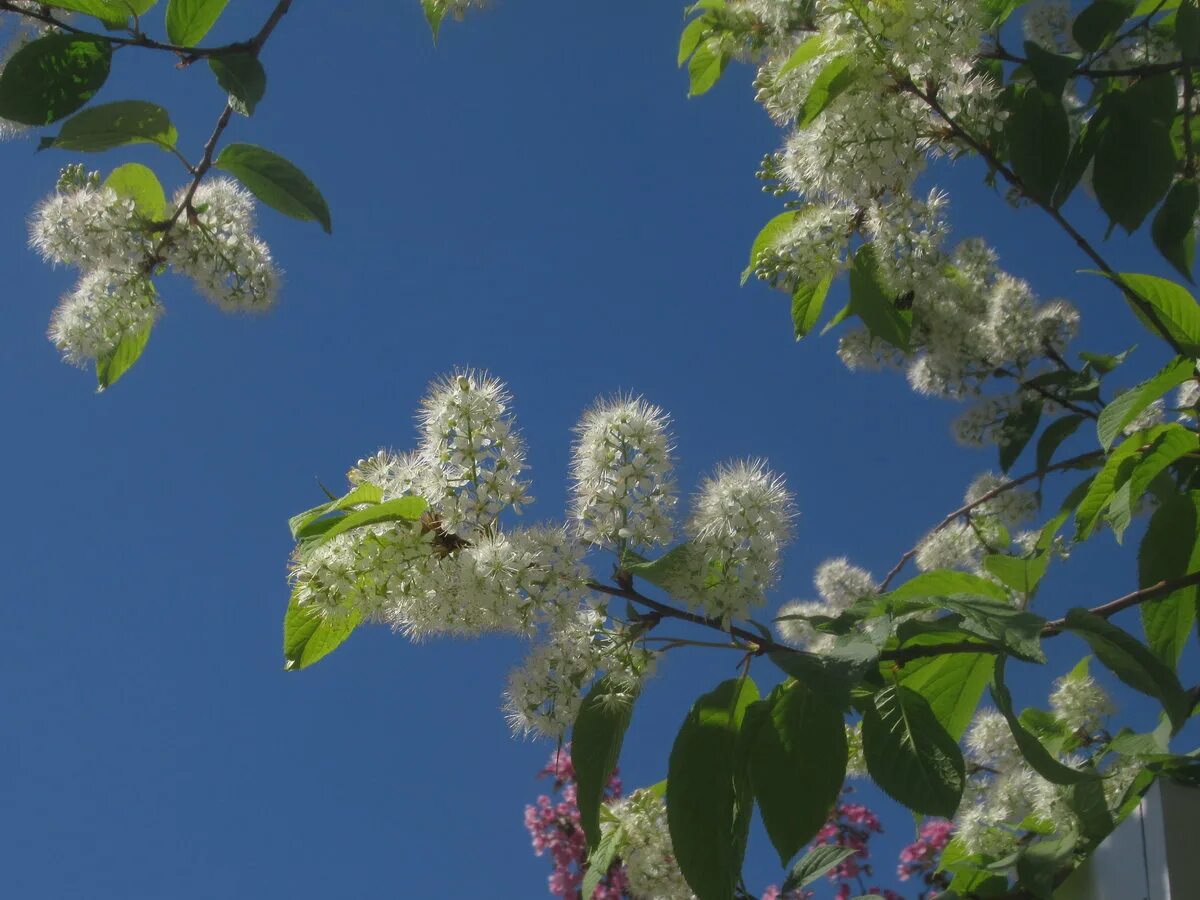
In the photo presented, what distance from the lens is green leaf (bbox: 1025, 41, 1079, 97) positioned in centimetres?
251

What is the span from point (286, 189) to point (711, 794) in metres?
1.55

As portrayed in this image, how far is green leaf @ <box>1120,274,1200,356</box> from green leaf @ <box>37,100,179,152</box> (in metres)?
2.00

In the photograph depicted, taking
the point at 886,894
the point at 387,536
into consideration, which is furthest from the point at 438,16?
the point at 886,894

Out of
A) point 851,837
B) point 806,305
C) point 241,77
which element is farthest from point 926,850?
point 241,77

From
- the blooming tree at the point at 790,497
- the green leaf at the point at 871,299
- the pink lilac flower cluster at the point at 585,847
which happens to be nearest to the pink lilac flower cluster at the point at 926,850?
the pink lilac flower cluster at the point at 585,847

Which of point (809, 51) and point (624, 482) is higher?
point (809, 51)

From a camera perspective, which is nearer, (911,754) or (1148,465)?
(911,754)

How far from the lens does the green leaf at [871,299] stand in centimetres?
273

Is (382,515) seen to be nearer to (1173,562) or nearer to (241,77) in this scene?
(241,77)

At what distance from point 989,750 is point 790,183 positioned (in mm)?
2421

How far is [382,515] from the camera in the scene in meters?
1.68

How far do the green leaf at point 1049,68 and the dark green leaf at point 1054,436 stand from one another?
127cm

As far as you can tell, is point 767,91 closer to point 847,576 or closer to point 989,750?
point 989,750

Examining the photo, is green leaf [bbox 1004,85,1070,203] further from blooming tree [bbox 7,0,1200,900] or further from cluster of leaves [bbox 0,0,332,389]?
cluster of leaves [bbox 0,0,332,389]
